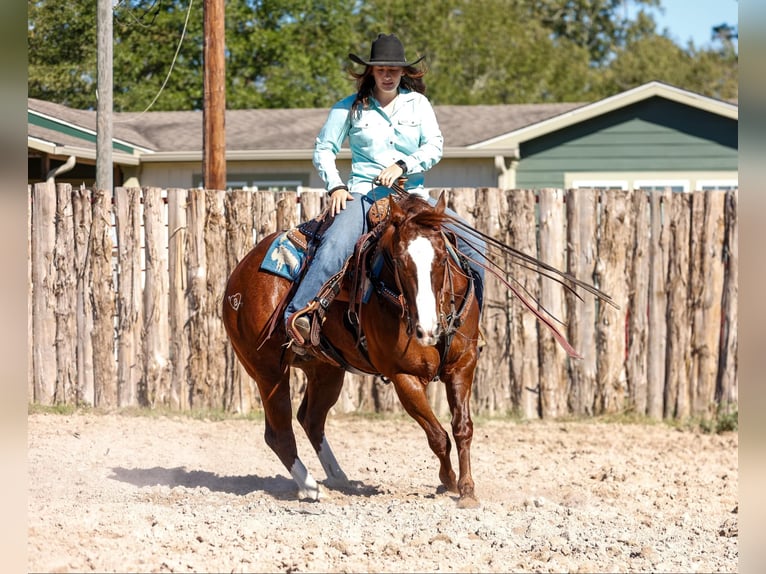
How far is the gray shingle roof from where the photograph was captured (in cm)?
1788

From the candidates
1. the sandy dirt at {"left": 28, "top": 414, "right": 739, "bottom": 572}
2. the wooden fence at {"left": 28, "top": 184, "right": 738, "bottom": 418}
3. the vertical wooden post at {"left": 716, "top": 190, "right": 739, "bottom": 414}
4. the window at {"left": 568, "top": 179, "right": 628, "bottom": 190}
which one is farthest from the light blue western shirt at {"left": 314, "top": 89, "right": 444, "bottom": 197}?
the window at {"left": 568, "top": 179, "right": 628, "bottom": 190}

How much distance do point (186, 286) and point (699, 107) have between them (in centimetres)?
1029

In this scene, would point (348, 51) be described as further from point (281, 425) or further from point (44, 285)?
point (281, 425)

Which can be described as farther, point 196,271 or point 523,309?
point 196,271

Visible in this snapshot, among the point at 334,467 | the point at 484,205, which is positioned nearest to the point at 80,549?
the point at 334,467

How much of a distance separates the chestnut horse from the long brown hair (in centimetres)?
110

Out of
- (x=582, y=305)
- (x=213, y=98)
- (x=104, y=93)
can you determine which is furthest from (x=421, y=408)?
(x=104, y=93)

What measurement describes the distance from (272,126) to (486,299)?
33.8 feet

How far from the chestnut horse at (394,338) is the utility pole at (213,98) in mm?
4173

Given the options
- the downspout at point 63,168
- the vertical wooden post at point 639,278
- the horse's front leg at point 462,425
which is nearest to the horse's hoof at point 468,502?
the horse's front leg at point 462,425

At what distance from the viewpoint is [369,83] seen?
6.82 meters

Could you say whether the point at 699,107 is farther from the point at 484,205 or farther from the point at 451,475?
the point at 451,475

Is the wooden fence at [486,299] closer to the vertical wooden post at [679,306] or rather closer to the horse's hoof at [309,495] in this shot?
the vertical wooden post at [679,306]

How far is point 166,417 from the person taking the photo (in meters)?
10.4
